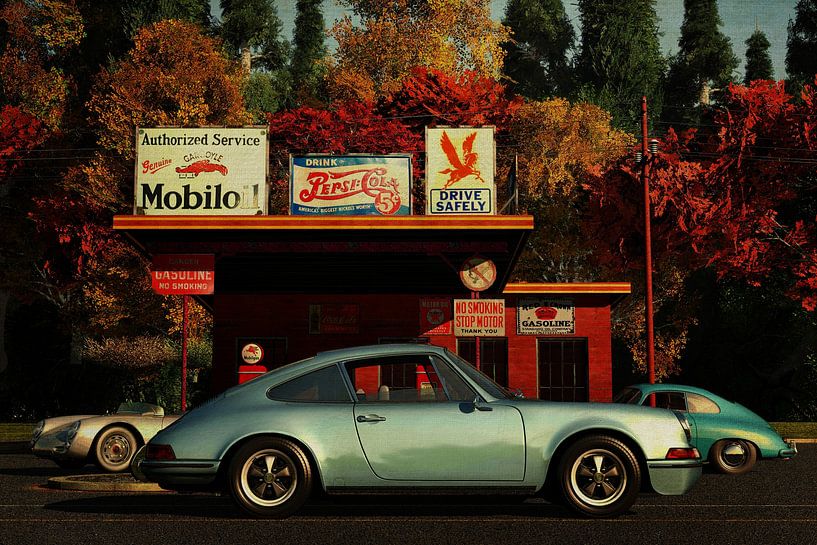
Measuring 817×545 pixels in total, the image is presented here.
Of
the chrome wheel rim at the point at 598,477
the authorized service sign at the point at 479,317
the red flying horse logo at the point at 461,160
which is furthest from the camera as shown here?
the red flying horse logo at the point at 461,160

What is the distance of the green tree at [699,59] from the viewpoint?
243ft

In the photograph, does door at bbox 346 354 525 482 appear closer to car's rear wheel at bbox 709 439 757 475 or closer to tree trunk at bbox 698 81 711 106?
car's rear wheel at bbox 709 439 757 475

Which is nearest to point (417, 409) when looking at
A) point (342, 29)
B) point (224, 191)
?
point (224, 191)

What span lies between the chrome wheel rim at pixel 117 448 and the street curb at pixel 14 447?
7.99m

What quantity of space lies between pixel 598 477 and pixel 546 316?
18208mm

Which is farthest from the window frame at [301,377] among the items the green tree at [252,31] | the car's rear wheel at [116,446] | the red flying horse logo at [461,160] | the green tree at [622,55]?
the green tree at [252,31]

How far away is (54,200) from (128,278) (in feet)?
15.2

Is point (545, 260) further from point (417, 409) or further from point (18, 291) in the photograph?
point (417, 409)

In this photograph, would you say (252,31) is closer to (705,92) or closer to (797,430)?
(705,92)

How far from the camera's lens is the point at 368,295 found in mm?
26875

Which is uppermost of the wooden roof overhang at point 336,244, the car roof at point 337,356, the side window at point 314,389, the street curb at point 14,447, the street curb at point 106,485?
the wooden roof overhang at point 336,244

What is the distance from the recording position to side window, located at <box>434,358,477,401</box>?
8828mm

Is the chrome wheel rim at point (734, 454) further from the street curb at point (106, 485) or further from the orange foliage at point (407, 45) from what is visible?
the orange foliage at point (407, 45)

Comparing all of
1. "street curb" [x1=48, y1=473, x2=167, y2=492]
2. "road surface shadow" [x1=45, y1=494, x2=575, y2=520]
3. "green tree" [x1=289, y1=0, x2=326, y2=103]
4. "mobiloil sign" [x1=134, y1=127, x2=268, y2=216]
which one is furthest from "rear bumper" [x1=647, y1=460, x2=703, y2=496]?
"green tree" [x1=289, y1=0, x2=326, y2=103]
